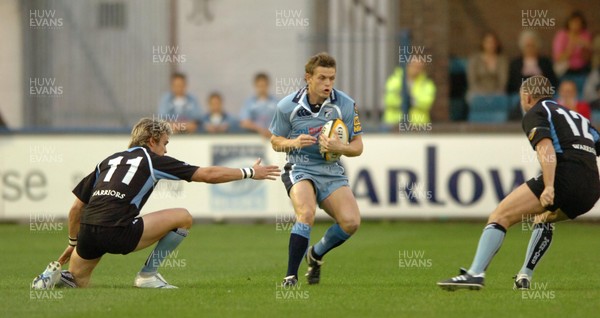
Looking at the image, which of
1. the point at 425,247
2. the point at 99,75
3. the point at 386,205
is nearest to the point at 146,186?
the point at 425,247

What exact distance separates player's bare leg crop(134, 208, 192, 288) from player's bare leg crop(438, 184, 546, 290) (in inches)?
90.9

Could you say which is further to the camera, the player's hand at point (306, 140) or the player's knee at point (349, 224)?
the player's knee at point (349, 224)

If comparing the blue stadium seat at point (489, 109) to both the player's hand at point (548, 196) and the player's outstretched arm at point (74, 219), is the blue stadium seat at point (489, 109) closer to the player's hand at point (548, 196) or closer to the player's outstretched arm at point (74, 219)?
the player's hand at point (548, 196)

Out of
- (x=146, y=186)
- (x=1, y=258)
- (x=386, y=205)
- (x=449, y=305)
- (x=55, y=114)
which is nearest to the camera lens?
(x=449, y=305)

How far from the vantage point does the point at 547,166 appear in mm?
10219

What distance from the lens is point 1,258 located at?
1423 cm

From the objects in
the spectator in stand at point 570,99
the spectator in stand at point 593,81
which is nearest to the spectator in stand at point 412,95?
the spectator in stand at point 570,99

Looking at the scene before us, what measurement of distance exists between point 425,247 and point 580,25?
7.40 metres

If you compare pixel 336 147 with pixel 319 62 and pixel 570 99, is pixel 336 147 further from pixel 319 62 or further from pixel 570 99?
pixel 570 99

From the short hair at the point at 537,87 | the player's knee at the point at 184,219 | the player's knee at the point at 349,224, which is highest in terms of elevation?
the short hair at the point at 537,87

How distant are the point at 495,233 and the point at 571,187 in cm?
75

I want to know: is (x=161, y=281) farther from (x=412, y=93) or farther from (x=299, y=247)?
(x=412, y=93)

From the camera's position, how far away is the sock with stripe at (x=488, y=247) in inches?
411

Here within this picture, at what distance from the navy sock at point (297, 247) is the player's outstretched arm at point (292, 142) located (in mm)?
691
